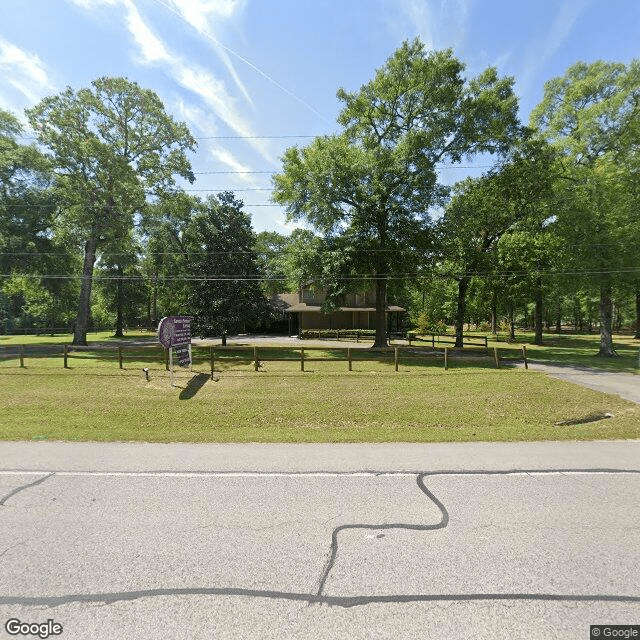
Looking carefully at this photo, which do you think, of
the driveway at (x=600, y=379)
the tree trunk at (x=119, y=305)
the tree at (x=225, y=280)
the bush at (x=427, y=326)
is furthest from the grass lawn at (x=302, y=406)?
the bush at (x=427, y=326)

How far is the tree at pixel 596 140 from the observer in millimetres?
23312

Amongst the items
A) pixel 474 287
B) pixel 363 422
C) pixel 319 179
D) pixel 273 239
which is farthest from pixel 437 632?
pixel 273 239

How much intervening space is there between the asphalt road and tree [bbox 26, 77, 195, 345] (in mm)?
24919

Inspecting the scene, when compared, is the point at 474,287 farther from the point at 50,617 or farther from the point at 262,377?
the point at 50,617

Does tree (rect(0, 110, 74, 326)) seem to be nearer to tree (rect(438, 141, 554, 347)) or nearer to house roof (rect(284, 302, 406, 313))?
house roof (rect(284, 302, 406, 313))

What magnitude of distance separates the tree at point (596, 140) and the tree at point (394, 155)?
5873mm

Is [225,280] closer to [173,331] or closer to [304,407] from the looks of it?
[173,331]

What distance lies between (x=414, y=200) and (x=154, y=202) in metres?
20.5

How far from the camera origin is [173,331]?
14.8 m

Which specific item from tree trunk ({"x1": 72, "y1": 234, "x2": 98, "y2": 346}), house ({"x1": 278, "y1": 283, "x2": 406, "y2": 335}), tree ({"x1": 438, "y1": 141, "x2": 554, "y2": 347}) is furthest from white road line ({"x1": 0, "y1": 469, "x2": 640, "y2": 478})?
house ({"x1": 278, "y1": 283, "x2": 406, "y2": 335})

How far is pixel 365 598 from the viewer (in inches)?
122

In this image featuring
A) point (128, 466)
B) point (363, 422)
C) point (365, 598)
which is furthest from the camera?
point (363, 422)

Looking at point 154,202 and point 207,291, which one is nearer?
point 207,291

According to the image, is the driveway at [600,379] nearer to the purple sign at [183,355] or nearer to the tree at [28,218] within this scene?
the purple sign at [183,355]
